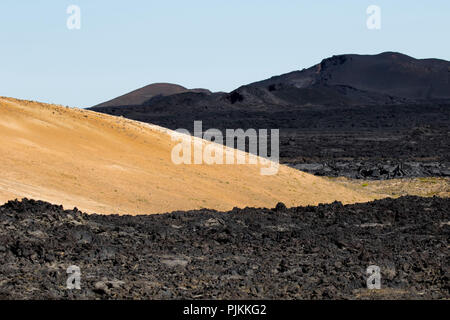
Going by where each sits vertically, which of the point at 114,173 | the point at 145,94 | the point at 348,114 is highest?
the point at 145,94

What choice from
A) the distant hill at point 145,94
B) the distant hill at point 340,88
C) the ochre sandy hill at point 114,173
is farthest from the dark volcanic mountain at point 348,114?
the distant hill at point 145,94

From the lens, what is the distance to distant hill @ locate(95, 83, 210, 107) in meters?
154

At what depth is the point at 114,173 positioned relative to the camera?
76.8 ft

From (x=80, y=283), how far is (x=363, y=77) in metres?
150

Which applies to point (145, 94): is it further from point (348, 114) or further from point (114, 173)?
point (114, 173)

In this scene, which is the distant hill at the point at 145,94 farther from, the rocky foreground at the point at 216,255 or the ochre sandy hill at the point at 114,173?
the rocky foreground at the point at 216,255

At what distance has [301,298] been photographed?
11117mm

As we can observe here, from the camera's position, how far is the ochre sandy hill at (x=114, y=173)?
21031 millimetres

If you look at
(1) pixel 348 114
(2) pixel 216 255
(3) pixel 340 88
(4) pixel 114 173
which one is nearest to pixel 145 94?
(3) pixel 340 88

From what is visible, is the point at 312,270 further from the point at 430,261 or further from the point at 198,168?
the point at 198,168

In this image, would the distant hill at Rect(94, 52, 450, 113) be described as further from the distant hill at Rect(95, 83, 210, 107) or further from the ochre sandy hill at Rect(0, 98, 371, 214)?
the ochre sandy hill at Rect(0, 98, 371, 214)

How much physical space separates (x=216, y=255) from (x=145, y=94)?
15337 centimetres

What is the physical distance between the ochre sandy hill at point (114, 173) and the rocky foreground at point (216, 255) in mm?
2929

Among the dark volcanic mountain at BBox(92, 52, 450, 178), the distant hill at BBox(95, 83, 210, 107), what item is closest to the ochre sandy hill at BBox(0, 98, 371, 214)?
the dark volcanic mountain at BBox(92, 52, 450, 178)
